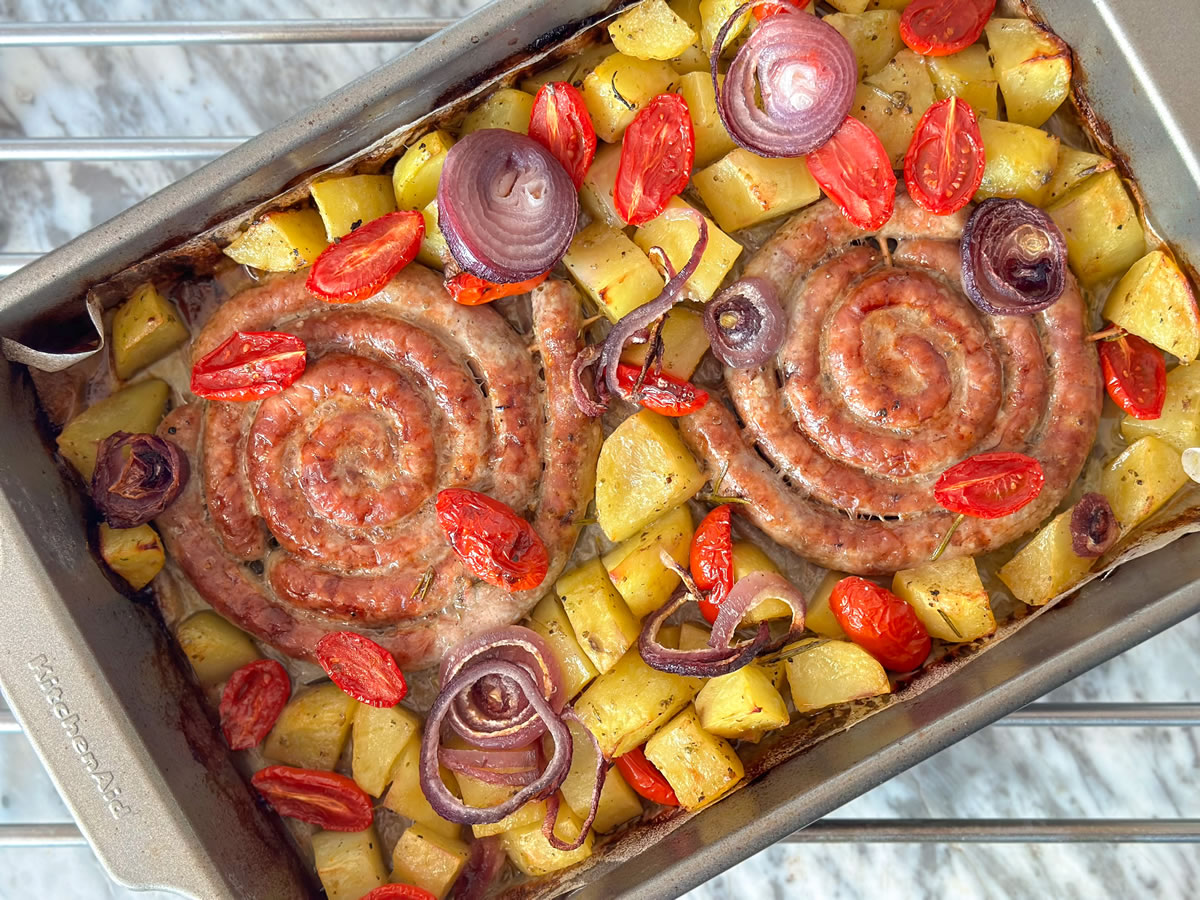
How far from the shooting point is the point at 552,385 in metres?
2.92

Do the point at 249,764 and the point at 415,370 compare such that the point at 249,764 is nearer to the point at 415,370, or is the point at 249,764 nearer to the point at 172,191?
the point at 415,370

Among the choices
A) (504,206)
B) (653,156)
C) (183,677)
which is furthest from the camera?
(183,677)

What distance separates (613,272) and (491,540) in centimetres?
89

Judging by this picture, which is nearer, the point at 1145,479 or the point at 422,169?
the point at 422,169

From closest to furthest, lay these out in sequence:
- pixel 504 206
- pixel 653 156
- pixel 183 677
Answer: pixel 504 206 < pixel 653 156 < pixel 183 677

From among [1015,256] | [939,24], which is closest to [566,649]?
[1015,256]

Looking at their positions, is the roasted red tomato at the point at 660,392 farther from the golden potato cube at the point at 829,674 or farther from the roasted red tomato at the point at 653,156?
the golden potato cube at the point at 829,674

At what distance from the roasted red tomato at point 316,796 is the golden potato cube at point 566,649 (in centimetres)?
74

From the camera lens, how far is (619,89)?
2842 mm

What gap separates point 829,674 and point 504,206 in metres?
1.71

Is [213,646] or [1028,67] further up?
[1028,67]

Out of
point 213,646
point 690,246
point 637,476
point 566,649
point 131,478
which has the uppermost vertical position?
point 131,478

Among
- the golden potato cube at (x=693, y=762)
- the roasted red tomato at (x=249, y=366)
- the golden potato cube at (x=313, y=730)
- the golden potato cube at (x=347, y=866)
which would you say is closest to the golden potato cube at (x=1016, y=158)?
the golden potato cube at (x=693, y=762)

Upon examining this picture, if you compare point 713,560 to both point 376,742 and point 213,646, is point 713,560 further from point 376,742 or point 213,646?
point 213,646
